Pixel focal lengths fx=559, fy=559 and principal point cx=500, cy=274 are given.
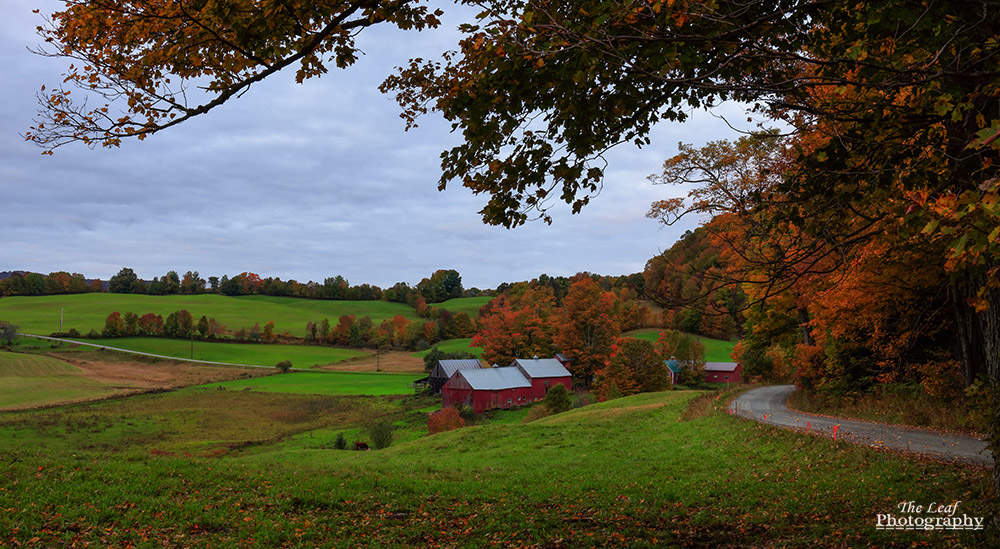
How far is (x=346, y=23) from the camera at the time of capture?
6066 mm

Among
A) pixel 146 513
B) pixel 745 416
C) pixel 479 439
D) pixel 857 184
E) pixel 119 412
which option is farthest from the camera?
pixel 119 412

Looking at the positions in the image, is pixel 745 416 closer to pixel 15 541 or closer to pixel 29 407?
pixel 15 541

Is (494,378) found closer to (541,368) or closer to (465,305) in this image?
(541,368)

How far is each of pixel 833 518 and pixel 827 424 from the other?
13.9m

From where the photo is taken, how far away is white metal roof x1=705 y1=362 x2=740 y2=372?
77.5m

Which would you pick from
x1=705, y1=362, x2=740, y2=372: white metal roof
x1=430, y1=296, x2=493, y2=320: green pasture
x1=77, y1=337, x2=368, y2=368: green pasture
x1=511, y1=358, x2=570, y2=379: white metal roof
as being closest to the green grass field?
x1=430, y1=296, x2=493, y2=320: green pasture

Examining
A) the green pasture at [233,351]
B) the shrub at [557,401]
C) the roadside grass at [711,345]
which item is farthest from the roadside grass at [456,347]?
the shrub at [557,401]

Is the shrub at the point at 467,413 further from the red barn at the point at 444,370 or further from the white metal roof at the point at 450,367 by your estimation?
the red barn at the point at 444,370

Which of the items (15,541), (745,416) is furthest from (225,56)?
(745,416)

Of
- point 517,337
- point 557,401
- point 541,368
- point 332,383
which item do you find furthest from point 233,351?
point 557,401

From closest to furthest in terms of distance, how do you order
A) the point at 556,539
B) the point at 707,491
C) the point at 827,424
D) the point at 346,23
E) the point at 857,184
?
the point at 346,23, the point at 857,184, the point at 556,539, the point at 707,491, the point at 827,424

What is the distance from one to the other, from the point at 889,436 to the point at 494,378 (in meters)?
40.8

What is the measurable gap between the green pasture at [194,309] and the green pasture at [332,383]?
38292 mm

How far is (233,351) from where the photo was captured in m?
94.5
